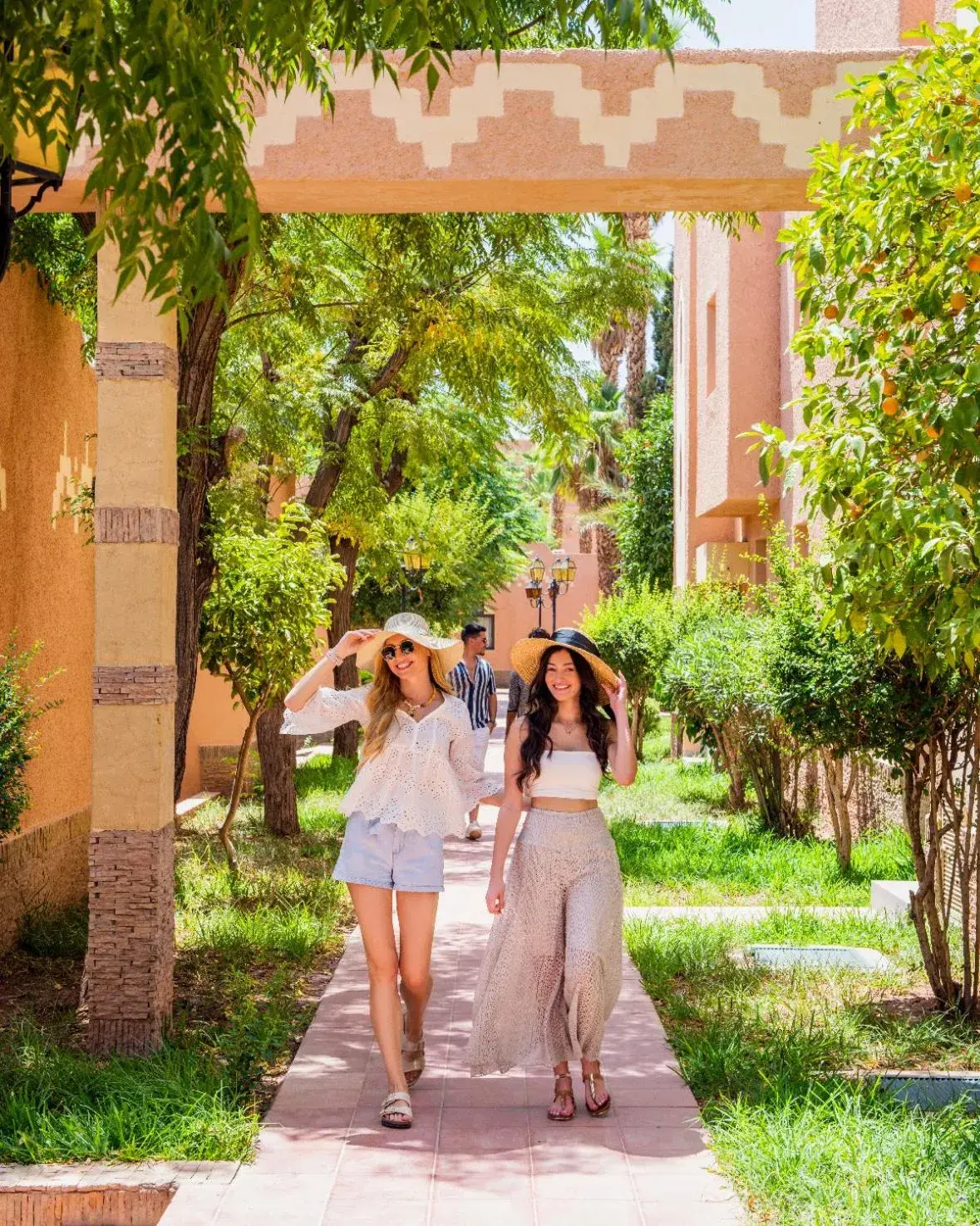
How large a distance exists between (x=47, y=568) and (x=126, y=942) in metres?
4.31

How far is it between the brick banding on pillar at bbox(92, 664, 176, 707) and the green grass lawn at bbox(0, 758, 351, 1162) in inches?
61.9

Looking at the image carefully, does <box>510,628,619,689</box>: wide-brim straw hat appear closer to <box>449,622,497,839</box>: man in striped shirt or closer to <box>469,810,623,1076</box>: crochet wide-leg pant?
<box>469,810,623,1076</box>: crochet wide-leg pant

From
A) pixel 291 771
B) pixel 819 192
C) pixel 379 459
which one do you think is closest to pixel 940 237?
pixel 819 192

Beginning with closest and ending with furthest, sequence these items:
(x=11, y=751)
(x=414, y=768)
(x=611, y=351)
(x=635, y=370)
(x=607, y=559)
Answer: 1. (x=414, y=768)
2. (x=11, y=751)
3. (x=635, y=370)
4. (x=611, y=351)
5. (x=607, y=559)

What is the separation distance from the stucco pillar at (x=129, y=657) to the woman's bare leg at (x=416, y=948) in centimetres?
132

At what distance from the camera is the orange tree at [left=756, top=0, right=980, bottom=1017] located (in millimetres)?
5641

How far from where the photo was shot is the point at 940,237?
19.9ft

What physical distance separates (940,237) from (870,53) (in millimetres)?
1657

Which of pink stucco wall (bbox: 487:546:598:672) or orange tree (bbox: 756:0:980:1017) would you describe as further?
pink stucco wall (bbox: 487:546:598:672)

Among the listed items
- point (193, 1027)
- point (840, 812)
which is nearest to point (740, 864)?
point (840, 812)

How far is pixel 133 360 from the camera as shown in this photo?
23.3 ft

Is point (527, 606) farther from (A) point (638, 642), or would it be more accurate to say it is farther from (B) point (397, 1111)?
(B) point (397, 1111)

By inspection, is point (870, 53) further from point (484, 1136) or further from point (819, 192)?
point (484, 1136)

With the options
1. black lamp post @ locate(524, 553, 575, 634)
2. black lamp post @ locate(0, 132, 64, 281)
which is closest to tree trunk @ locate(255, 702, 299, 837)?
black lamp post @ locate(0, 132, 64, 281)
